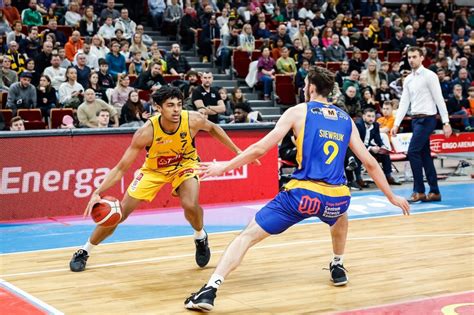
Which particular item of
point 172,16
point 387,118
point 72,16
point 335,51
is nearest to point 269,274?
point 387,118

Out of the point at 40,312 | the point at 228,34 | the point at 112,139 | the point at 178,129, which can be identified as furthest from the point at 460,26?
the point at 40,312

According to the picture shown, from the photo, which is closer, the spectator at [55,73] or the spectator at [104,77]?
the spectator at [55,73]

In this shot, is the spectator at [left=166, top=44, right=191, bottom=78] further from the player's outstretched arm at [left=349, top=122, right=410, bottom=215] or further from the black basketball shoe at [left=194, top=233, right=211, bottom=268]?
the player's outstretched arm at [left=349, top=122, right=410, bottom=215]

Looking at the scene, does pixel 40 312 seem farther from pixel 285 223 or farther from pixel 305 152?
pixel 305 152

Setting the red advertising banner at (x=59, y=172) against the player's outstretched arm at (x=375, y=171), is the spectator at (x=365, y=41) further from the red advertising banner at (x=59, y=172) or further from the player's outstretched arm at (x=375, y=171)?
the player's outstretched arm at (x=375, y=171)

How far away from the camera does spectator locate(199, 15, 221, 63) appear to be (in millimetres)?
19375

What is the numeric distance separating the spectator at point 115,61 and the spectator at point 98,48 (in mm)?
184

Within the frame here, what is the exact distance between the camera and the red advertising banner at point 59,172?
10.3m

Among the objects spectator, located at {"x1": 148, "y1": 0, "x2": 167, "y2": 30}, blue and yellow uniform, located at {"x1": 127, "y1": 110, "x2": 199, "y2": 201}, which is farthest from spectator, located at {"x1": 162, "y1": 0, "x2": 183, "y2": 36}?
blue and yellow uniform, located at {"x1": 127, "y1": 110, "x2": 199, "y2": 201}

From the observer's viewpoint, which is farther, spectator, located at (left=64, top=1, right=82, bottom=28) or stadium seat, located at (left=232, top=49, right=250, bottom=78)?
stadium seat, located at (left=232, top=49, right=250, bottom=78)

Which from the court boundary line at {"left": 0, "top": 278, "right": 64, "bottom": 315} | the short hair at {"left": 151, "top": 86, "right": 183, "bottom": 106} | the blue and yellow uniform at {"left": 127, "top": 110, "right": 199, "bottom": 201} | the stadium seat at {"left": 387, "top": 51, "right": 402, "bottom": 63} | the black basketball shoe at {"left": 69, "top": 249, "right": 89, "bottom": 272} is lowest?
the black basketball shoe at {"left": 69, "top": 249, "right": 89, "bottom": 272}

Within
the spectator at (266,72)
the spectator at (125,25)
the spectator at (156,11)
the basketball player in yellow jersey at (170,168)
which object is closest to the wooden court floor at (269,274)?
the basketball player in yellow jersey at (170,168)

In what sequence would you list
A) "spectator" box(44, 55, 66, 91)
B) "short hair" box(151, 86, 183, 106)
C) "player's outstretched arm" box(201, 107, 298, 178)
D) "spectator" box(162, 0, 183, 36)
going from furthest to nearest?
"spectator" box(162, 0, 183, 36) < "spectator" box(44, 55, 66, 91) < "short hair" box(151, 86, 183, 106) < "player's outstretched arm" box(201, 107, 298, 178)

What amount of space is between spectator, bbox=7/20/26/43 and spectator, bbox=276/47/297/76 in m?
6.12
